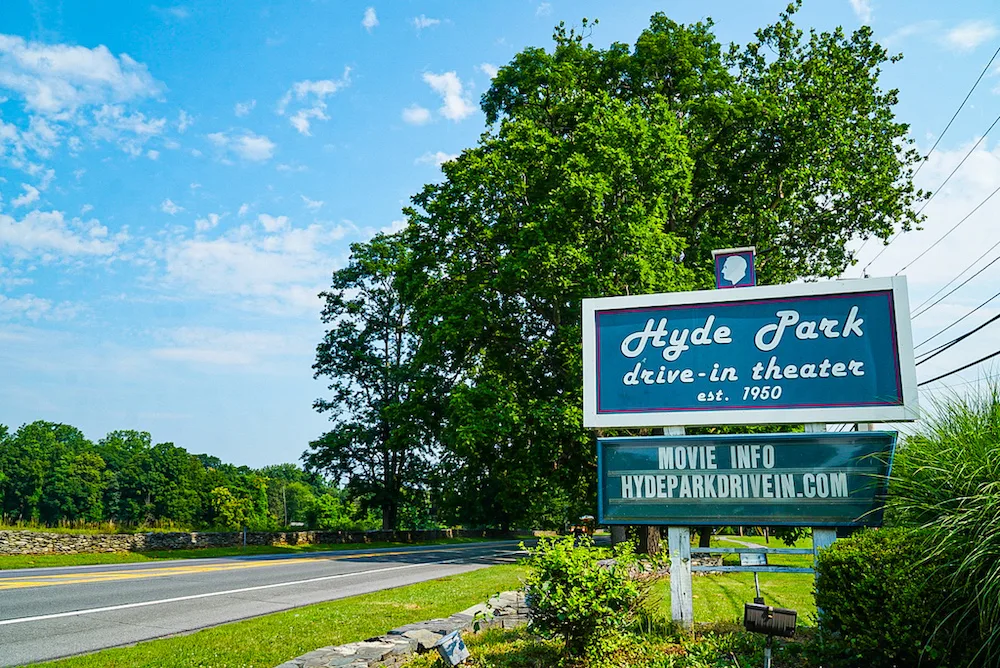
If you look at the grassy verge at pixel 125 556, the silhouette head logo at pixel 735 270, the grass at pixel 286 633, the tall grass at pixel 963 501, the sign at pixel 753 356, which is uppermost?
the silhouette head logo at pixel 735 270

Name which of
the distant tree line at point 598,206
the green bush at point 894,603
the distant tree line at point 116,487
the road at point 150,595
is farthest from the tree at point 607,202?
the distant tree line at point 116,487

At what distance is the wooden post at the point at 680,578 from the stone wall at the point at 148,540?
20708 millimetres

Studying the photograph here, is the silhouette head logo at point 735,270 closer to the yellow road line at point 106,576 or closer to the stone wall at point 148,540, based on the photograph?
the yellow road line at point 106,576

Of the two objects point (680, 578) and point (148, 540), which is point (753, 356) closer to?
point (680, 578)

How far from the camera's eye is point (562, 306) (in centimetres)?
2427

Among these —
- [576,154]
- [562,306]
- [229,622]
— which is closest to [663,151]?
[576,154]

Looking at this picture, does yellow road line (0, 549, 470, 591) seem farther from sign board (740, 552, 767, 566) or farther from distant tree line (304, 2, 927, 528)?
sign board (740, 552, 767, 566)

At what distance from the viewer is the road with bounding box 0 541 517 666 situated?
28.3 ft

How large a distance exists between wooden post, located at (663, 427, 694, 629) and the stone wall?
20.7m

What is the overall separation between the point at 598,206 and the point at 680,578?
49.0ft

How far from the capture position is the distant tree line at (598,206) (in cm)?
2161

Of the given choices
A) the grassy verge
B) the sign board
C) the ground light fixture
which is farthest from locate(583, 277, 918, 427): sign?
the grassy verge

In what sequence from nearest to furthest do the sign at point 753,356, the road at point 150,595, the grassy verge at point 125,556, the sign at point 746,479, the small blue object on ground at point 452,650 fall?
the small blue object on ground at point 452,650 < the sign at point 746,479 < the sign at point 753,356 < the road at point 150,595 < the grassy verge at point 125,556

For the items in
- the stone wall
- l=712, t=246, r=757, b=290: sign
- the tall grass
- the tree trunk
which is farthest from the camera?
the stone wall
